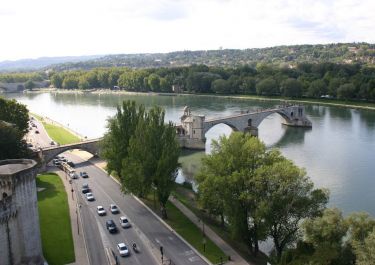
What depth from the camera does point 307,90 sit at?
4747 inches

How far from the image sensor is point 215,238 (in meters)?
31.3

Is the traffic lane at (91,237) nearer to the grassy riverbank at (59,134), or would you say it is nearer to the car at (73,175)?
the car at (73,175)

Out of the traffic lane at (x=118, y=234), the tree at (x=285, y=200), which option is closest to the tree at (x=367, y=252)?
the tree at (x=285, y=200)

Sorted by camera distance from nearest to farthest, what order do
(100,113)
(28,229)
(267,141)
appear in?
(28,229) < (267,141) < (100,113)

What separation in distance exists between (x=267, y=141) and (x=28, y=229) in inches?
2143

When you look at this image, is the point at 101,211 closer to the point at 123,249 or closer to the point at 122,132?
the point at 123,249

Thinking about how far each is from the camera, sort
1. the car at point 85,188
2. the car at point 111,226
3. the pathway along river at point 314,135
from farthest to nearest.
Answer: the pathway along river at point 314,135 < the car at point 85,188 < the car at point 111,226

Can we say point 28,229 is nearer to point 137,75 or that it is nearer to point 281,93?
point 281,93

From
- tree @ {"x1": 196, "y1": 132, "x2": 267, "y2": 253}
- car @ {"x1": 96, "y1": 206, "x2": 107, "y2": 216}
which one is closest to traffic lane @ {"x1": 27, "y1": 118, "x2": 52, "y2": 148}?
car @ {"x1": 96, "y1": 206, "x2": 107, "y2": 216}

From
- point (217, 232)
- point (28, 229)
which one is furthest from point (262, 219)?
point (28, 229)

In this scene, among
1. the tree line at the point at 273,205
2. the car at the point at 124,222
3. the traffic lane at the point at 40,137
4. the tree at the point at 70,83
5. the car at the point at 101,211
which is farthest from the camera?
the tree at the point at 70,83

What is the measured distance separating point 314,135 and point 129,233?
52.8m

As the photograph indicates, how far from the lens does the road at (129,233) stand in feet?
92.2

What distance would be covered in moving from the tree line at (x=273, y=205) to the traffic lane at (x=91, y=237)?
8.43m
